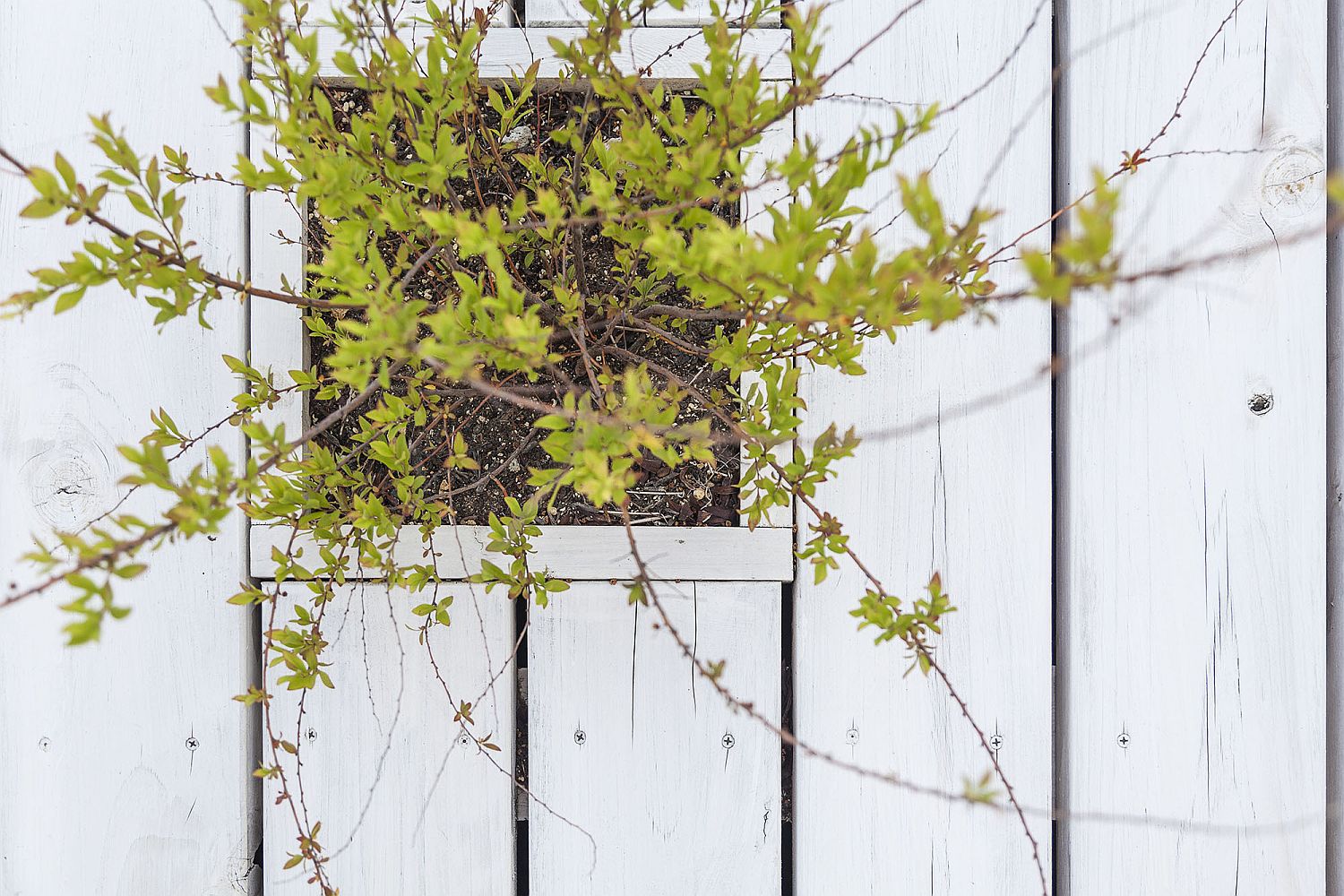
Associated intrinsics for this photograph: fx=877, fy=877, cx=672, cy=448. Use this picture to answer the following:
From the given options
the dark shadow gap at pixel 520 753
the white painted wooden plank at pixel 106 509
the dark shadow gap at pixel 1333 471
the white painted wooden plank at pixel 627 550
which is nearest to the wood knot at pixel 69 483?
the white painted wooden plank at pixel 106 509

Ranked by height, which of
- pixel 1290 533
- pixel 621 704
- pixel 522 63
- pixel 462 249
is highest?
pixel 522 63

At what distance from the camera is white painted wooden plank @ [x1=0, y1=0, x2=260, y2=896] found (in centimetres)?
88

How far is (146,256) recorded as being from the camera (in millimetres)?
568

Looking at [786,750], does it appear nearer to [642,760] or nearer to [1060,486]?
[642,760]

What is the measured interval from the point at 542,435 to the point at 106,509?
1.48 ft

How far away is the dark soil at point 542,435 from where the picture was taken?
0.84 meters

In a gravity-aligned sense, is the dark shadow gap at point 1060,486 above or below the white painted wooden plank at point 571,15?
below

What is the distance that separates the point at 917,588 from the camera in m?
0.87

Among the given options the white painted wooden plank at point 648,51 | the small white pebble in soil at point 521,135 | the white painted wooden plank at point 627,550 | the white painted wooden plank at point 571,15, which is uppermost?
the white painted wooden plank at point 571,15

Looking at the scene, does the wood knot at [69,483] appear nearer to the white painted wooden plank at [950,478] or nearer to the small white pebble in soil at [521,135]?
the small white pebble in soil at [521,135]

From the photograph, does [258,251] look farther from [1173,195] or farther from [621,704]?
[1173,195]

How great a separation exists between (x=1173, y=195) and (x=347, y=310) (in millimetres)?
825

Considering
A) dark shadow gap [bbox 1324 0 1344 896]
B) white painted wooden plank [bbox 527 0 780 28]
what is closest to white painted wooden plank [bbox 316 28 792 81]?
white painted wooden plank [bbox 527 0 780 28]

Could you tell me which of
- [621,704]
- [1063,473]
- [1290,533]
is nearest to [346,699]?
[621,704]
